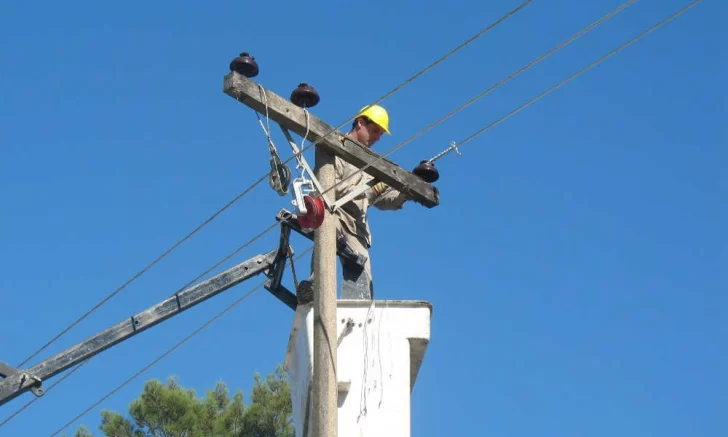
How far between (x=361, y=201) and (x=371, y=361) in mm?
1613

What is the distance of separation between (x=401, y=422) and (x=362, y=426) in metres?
0.30

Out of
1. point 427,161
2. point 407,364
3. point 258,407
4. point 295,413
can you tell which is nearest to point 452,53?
point 427,161

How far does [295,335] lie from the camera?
12156 mm

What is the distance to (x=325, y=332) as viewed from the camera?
10.7m

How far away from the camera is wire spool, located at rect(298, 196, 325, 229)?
1119 cm

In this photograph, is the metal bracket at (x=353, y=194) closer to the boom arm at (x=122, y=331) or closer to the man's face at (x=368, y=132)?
the man's face at (x=368, y=132)

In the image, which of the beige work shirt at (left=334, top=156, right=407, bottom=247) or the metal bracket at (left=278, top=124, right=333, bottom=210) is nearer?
the metal bracket at (left=278, top=124, right=333, bottom=210)

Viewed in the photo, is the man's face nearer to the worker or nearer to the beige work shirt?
the worker

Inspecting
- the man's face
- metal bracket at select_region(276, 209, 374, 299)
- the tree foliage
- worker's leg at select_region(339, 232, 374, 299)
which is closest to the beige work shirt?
worker's leg at select_region(339, 232, 374, 299)

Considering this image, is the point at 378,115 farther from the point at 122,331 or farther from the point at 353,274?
the point at 122,331

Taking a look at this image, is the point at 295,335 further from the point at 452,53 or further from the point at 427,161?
the point at 452,53

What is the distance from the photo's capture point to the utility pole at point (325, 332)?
10.4m

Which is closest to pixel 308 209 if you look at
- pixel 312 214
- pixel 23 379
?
pixel 312 214

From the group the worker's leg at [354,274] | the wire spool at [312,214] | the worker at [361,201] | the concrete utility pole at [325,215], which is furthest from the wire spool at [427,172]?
the wire spool at [312,214]
